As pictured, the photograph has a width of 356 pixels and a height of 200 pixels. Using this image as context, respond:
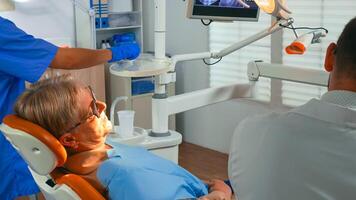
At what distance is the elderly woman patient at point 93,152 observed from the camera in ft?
4.74

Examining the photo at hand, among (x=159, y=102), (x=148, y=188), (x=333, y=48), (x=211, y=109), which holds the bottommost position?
(x=211, y=109)

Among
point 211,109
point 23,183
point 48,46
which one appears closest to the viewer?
point 48,46

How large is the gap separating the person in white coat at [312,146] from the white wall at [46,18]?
125 inches

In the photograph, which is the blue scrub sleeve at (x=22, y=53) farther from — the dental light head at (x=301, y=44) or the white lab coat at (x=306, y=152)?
the white lab coat at (x=306, y=152)

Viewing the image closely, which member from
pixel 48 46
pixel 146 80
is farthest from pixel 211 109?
pixel 48 46

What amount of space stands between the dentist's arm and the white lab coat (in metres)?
1.00

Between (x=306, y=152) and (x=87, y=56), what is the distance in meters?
1.19

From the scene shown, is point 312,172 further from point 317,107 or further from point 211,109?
point 211,109

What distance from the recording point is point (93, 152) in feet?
5.08

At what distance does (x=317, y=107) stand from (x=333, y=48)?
0.52 ft

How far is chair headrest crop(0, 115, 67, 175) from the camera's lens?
1.36 meters

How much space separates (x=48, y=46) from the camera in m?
2.02

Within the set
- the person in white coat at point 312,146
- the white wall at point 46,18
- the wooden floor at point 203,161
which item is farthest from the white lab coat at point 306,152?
the white wall at point 46,18

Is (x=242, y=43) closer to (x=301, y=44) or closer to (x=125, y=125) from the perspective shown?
(x=301, y=44)
